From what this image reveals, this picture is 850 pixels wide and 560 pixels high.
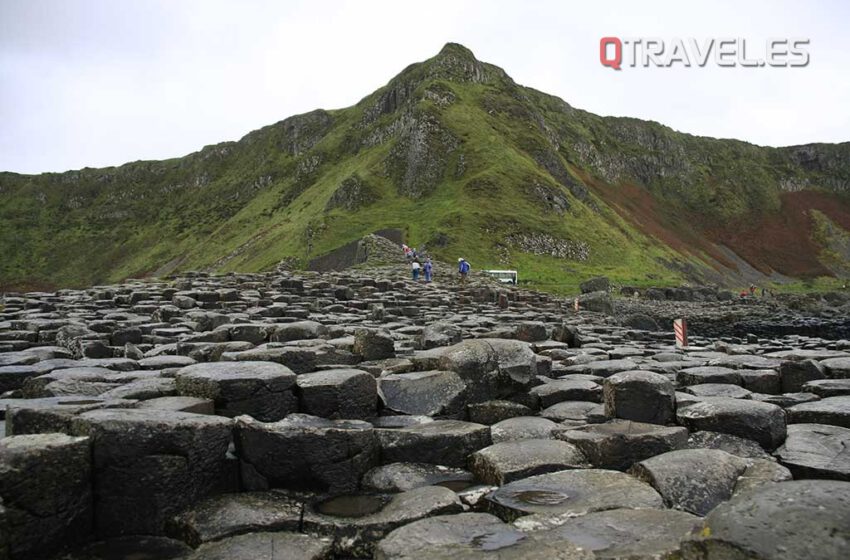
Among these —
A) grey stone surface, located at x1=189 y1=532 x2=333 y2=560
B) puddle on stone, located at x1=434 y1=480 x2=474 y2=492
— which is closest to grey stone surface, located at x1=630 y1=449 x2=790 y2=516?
→ puddle on stone, located at x1=434 y1=480 x2=474 y2=492

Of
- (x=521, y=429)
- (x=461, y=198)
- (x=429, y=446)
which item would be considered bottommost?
(x=521, y=429)

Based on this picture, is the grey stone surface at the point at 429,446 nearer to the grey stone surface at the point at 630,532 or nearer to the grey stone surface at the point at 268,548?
the grey stone surface at the point at 268,548

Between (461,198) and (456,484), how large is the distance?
226 ft

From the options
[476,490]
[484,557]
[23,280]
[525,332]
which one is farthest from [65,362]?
[23,280]

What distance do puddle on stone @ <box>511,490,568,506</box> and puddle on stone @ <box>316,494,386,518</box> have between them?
1.25 meters

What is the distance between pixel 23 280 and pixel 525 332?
13356cm

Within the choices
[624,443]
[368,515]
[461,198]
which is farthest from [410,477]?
[461,198]

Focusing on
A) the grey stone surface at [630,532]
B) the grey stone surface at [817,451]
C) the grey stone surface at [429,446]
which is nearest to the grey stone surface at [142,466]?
the grey stone surface at [429,446]

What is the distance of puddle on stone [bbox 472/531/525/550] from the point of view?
4.30 metres

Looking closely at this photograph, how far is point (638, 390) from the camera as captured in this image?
7.57 m

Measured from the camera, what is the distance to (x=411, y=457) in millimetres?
6602

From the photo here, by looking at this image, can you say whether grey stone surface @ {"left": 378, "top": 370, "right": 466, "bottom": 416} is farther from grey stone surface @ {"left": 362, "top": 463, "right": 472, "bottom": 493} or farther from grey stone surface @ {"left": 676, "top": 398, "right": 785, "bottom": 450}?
grey stone surface @ {"left": 676, "top": 398, "right": 785, "bottom": 450}

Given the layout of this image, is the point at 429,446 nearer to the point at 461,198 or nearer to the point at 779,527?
the point at 779,527

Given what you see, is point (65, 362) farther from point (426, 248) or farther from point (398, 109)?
point (398, 109)
